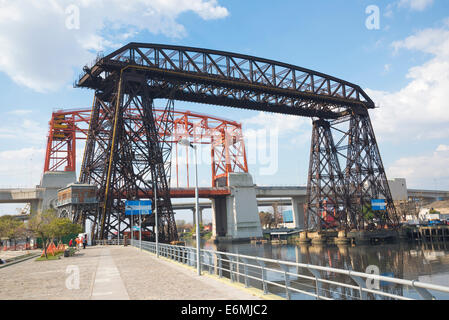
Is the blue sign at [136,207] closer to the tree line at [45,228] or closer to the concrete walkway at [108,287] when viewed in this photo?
the tree line at [45,228]

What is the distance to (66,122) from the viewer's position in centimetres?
7544

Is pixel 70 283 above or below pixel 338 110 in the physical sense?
below

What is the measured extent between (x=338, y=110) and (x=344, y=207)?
16.2m

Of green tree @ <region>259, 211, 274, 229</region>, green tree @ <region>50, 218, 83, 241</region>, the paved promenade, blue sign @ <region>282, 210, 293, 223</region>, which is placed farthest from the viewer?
blue sign @ <region>282, 210, 293, 223</region>

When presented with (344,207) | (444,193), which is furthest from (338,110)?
(444,193)

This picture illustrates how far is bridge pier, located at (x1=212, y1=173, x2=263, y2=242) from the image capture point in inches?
3391

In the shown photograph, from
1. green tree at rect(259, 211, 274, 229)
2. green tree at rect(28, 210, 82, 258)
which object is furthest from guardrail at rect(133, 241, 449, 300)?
green tree at rect(259, 211, 274, 229)

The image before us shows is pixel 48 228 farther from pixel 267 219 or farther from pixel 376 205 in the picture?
pixel 267 219

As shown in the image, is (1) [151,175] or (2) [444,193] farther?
(2) [444,193]

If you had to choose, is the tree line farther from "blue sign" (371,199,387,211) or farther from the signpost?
"blue sign" (371,199,387,211)

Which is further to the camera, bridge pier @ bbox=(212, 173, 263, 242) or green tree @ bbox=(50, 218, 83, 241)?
bridge pier @ bbox=(212, 173, 263, 242)

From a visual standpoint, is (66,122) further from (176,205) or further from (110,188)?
(176,205)

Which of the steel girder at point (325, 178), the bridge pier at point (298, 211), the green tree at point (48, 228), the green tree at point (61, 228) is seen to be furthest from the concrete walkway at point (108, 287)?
the bridge pier at point (298, 211)

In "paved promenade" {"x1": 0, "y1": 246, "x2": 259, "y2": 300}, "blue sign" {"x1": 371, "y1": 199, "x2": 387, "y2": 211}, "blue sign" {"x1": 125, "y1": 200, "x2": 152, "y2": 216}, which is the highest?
"blue sign" {"x1": 125, "y1": 200, "x2": 152, "y2": 216}
